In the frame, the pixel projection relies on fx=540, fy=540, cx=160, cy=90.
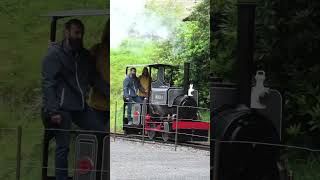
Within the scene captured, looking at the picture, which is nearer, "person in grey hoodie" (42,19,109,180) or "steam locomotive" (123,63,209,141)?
"steam locomotive" (123,63,209,141)

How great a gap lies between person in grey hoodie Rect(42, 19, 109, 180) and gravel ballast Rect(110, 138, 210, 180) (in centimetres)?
26

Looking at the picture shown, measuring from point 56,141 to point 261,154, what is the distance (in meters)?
1.79

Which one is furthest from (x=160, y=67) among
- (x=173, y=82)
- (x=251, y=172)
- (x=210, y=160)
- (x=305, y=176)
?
(x=305, y=176)

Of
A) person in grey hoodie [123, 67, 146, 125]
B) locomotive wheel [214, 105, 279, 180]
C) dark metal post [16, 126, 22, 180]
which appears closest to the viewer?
locomotive wheel [214, 105, 279, 180]

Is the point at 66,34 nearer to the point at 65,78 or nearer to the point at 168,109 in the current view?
the point at 65,78

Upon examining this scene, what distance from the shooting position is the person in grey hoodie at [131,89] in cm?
448

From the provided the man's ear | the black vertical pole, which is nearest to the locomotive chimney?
the black vertical pole

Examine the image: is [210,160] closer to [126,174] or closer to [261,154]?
[261,154]

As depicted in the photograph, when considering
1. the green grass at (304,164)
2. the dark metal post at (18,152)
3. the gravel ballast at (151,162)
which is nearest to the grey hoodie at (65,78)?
the dark metal post at (18,152)

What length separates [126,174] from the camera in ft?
15.0

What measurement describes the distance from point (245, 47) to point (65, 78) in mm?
1565

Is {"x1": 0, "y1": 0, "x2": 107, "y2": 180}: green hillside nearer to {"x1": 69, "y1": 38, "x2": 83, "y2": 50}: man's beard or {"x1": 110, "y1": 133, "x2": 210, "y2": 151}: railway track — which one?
{"x1": 69, "y1": 38, "x2": 83, "y2": 50}: man's beard

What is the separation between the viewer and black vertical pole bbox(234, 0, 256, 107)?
171 inches

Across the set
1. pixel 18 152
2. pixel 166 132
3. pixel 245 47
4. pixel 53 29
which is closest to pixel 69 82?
pixel 53 29
